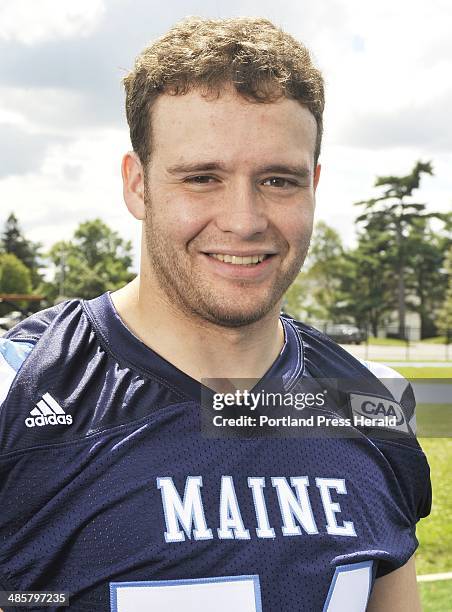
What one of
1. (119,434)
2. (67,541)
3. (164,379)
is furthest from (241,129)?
(67,541)

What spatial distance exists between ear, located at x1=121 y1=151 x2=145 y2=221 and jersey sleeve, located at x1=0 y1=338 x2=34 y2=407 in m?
0.41

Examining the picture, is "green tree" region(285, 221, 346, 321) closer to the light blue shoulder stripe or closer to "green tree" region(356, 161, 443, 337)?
"green tree" region(356, 161, 443, 337)

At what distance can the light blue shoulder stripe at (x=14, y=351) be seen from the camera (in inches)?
71.9

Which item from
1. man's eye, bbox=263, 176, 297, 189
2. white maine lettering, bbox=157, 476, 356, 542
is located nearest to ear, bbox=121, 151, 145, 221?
man's eye, bbox=263, 176, 297, 189

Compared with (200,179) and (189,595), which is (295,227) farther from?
(189,595)

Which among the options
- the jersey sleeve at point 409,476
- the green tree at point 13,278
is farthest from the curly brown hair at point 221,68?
the green tree at point 13,278

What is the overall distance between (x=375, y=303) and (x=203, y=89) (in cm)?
4830

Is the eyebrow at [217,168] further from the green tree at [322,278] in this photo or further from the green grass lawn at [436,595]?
the green tree at [322,278]

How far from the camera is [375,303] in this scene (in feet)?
162

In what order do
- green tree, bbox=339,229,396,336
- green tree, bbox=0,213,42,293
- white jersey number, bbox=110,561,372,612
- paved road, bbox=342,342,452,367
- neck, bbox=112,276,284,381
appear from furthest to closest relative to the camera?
green tree, bbox=0,213,42,293 → green tree, bbox=339,229,396,336 → paved road, bbox=342,342,452,367 → neck, bbox=112,276,284,381 → white jersey number, bbox=110,561,372,612

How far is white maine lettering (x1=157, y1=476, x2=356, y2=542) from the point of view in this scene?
1758 mm

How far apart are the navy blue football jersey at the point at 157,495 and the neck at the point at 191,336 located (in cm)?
4

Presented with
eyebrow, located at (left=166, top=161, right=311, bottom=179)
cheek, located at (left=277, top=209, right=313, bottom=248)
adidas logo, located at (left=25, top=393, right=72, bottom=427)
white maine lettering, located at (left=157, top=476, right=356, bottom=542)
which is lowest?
white maine lettering, located at (left=157, top=476, right=356, bottom=542)

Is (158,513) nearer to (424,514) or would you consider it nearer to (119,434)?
(119,434)
